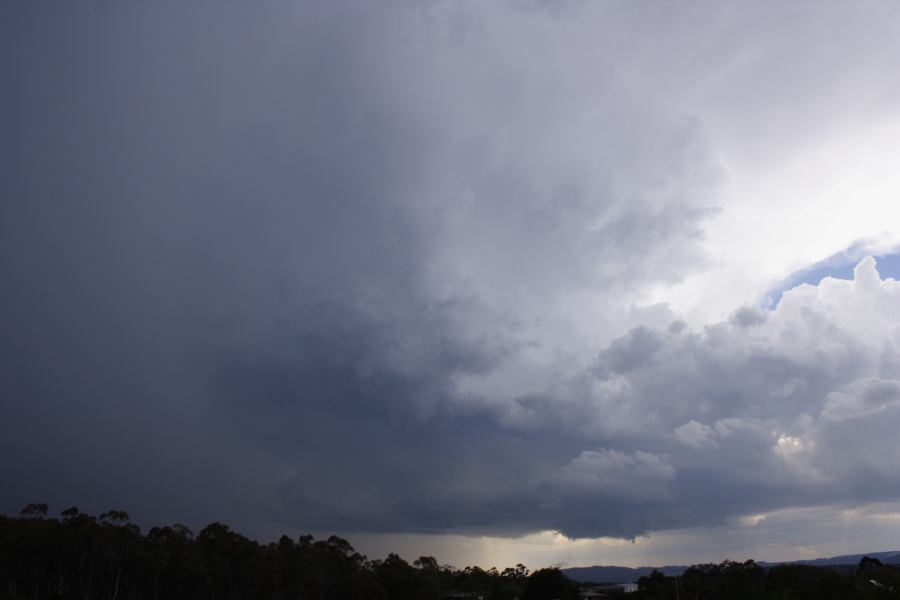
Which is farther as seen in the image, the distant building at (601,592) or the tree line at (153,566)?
the distant building at (601,592)

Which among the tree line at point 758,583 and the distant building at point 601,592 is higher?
the tree line at point 758,583

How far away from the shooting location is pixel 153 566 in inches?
3428

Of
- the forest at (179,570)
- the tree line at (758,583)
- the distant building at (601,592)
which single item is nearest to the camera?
the tree line at (758,583)

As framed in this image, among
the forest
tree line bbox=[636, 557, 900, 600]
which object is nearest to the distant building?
tree line bbox=[636, 557, 900, 600]

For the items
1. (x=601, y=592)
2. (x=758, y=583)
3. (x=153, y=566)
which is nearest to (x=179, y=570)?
(x=153, y=566)

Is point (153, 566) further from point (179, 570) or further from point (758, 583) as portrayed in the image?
point (758, 583)

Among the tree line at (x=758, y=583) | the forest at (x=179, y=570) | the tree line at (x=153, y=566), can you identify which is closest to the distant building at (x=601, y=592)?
the tree line at (x=758, y=583)

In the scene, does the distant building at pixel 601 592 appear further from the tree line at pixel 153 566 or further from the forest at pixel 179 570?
the tree line at pixel 153 566

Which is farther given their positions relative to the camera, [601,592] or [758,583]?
[601,592]

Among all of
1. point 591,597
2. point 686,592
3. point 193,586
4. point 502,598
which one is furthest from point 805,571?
point 193,586

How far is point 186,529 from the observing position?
109375 millimetres

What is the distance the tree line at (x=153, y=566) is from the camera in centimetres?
8638

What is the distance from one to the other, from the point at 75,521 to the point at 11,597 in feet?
49.6

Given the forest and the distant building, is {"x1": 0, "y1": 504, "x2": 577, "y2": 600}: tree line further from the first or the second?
the distant building
